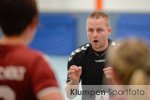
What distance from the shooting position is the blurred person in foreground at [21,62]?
143cm

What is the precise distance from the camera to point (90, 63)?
2.80 meters

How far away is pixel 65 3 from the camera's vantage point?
9266 mm

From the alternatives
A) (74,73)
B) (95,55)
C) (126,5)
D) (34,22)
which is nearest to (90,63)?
(95,55)

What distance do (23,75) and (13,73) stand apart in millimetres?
42

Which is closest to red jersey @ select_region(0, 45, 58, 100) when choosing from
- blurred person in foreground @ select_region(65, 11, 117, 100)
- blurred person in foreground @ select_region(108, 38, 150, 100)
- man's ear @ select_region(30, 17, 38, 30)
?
man's ear @ select_region(30, 17, 38, 30)

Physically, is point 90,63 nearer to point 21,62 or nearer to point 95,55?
point 95,55

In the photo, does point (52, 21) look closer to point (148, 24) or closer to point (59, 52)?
point (59, 52)

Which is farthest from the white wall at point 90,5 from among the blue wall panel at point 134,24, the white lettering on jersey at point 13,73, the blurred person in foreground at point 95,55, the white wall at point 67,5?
the white lettering on jersey at point 13,73

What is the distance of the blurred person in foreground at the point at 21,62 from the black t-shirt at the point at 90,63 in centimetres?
130

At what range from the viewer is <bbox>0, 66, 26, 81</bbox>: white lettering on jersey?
1422 mm

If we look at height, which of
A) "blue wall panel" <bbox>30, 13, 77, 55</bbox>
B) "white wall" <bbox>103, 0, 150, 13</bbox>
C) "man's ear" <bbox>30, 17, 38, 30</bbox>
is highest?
"white wall" <bbox>103, 0, 150, 13</bbox>

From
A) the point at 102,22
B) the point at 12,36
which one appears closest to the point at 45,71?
the point at 12,36

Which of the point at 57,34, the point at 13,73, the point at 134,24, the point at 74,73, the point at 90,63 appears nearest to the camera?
the point at 13,73

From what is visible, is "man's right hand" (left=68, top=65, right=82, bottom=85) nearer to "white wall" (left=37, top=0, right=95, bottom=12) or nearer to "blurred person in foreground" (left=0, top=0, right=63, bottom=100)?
"blurred person in foreground" (left=0, top=0, right=63, bottom=100)
